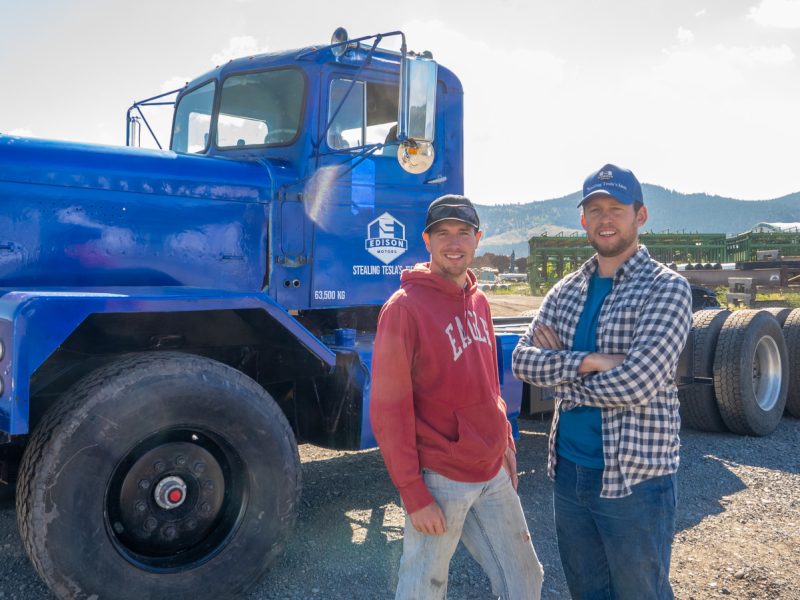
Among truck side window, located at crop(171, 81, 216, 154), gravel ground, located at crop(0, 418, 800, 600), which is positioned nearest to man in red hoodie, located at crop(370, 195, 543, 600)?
gravel ground, located at crop(0, 418, 800, 600)

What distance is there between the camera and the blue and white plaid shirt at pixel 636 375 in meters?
2.18

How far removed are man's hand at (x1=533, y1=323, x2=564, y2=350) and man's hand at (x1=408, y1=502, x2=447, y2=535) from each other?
76 centimetres

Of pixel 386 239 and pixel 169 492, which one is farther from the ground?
pixel 386 239

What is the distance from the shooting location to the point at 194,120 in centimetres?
481

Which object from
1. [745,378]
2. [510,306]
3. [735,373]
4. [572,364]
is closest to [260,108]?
[572,364]

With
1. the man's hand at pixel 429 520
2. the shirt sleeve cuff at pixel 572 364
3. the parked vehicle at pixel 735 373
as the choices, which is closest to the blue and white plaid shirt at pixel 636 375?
the shirt sleeve cuff at pixel 572 364

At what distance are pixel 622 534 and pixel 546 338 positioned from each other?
0.72m

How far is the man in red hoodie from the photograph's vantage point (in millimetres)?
2146

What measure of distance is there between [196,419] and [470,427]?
4.51 feet

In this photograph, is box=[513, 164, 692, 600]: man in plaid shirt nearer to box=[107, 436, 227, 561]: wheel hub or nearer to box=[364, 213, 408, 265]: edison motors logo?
box=[107, 436, 227, 561]: wheel hub

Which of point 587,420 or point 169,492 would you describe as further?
point 169,492

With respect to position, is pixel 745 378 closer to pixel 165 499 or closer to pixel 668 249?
pixel 165 499

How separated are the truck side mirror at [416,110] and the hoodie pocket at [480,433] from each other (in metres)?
1.69

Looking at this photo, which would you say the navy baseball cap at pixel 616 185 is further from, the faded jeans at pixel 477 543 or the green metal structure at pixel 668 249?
the green metal structure at pixel 668 249
